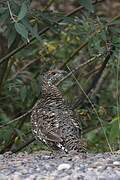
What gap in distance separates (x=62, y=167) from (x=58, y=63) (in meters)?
4.40

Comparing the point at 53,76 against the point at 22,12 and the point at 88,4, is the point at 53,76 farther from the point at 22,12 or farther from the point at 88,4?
the point at 22,12

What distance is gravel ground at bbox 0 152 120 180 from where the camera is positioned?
252 inches

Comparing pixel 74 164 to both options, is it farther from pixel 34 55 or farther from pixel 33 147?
pixel 34 55

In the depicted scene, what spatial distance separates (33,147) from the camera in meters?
9.64

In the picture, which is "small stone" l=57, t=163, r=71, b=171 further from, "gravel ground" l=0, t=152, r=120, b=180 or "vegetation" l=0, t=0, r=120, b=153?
"vegetation" l=0, t=0, r=120, b=153

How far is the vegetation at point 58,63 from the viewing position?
8188mm

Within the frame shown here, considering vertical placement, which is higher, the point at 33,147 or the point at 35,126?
the point at 35,126

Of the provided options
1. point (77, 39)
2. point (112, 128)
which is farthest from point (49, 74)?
point (77, 39)

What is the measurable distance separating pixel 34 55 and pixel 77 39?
2.91 ft

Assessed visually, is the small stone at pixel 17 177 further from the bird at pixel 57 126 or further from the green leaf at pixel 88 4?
the green leaf at pixel 88 4

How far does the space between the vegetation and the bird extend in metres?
0.42

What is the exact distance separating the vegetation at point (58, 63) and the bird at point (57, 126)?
0.42 meters

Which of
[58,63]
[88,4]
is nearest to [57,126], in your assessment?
[88,4]

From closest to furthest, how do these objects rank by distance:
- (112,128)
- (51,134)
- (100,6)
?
(51,134)
(112,128)
(100,6)
